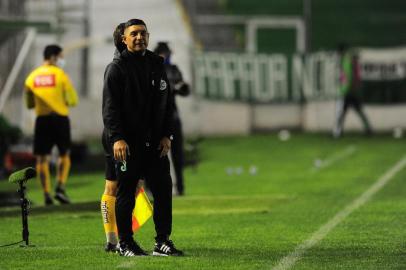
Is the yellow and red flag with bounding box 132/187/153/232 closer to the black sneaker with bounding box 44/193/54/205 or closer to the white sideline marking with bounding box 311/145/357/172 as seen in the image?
the black sneaker with bounding box 44/193/54/205

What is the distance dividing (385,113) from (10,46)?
32.3 ft

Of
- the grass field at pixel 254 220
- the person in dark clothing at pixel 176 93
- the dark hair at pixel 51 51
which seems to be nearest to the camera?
the grass field at pixel 254 220

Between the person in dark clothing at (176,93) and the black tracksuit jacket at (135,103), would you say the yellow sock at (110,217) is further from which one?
the person in dark clothing at (176,93)

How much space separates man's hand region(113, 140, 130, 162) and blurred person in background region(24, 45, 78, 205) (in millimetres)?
7258

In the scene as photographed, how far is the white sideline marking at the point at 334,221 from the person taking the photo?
458 inches

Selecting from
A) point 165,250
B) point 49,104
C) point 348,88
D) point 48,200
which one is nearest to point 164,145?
point 165,250

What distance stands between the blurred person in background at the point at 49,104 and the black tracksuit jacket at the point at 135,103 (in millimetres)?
7091

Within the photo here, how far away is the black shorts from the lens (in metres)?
19.0

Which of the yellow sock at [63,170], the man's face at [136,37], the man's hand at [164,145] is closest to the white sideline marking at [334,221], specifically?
the man's hand at [164,145]

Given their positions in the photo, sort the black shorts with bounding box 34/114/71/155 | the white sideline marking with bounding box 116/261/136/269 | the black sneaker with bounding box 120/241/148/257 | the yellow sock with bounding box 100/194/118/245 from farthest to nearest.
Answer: the black shorts with bounding box 34/114/71/155, the yellow sock with bounding box 100/194/118/245, the black sneaker with bounding box 120/241/148/257, the white sideline marking with bounding box 116/261/136/269

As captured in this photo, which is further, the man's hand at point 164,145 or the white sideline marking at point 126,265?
the man's hand at point 164,145

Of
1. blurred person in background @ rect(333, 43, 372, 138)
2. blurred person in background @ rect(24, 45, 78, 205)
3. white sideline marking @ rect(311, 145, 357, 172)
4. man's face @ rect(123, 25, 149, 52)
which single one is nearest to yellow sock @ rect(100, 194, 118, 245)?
man's face @ rect(123, 25, 149, 52)

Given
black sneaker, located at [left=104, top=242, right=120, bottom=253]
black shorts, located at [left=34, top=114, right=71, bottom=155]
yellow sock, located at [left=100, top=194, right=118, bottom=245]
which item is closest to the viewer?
black sneaker, located at [left=104, top=242, right=120, bottom=253]

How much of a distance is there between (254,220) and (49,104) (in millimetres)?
4450
